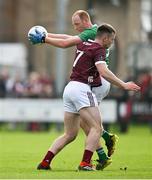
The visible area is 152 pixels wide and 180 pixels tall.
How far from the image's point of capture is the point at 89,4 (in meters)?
45.8

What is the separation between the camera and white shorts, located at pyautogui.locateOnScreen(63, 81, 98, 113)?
50.3 feet

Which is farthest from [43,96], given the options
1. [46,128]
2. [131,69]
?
[131,69]

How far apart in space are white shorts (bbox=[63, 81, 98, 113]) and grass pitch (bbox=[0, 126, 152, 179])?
1006 mm

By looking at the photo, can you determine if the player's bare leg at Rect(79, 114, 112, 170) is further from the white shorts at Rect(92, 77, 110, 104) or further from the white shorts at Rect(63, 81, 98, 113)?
the white shorts at Rect(92, 77, 110, 104)

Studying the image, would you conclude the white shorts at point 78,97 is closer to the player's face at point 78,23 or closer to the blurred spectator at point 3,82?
the player's face at point 78,23

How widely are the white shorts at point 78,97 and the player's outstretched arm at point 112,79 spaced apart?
1.60ft

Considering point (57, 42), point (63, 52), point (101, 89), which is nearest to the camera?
point (57, 42)

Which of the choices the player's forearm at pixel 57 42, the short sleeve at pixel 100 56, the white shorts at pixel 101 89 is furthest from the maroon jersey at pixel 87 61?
the player's forearm at pixel 57 42

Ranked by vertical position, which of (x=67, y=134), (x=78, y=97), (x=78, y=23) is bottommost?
(x=67, y=134)

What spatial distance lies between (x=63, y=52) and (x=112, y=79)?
2086cm

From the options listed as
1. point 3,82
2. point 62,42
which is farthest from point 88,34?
point 3,82

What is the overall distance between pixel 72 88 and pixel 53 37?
0.93m

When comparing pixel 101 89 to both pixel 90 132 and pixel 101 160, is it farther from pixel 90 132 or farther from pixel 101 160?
pixel 101 160

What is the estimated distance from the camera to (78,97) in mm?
15328
